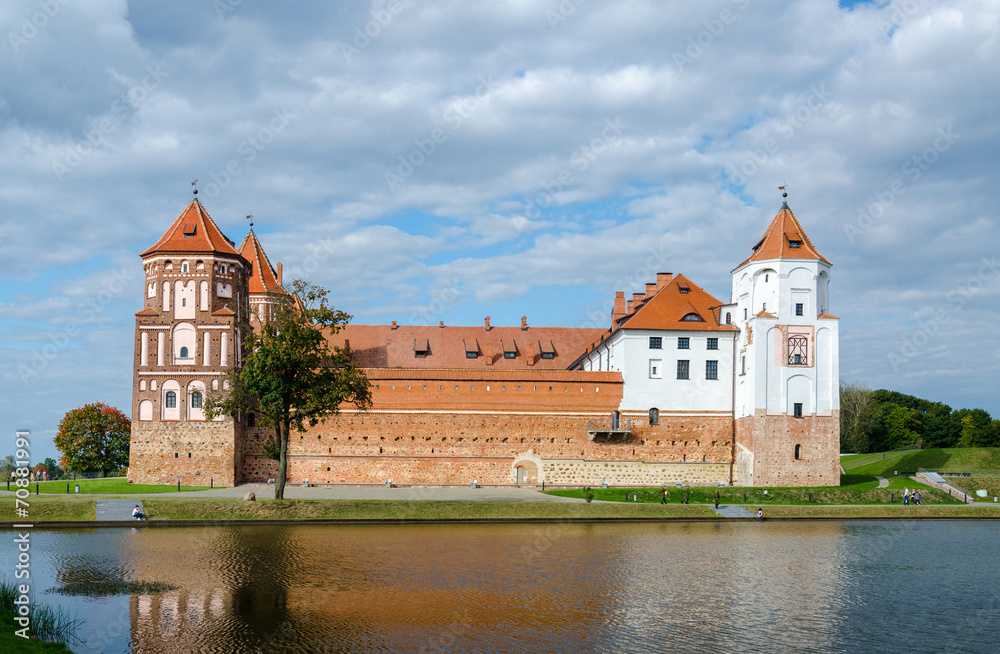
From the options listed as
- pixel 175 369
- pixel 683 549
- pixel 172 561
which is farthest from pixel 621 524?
pixel 175 369

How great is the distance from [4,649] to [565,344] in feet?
166

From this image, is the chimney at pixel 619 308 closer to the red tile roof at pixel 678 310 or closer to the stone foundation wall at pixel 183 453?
the red tile roof at pixel 678 310

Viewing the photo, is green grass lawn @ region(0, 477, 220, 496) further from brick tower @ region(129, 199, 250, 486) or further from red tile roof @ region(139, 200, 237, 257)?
red tile roof @ region(139, 200, 237, 257)

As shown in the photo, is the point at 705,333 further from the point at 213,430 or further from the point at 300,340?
the point at 213,430

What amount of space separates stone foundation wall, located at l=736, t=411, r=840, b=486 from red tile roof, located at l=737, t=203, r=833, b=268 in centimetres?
915

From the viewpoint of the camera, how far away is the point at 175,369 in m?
47.4

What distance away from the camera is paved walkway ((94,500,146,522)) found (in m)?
35.2

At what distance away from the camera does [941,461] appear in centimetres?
5562

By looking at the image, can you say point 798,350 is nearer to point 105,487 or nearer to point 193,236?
point 193,236

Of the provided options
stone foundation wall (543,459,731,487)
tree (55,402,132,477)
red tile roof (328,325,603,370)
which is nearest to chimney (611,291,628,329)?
red tile roof (328,325,603,370)

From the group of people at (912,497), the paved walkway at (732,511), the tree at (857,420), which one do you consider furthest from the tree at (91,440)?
the tree at (857,420)

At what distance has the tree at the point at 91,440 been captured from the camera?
56219mm

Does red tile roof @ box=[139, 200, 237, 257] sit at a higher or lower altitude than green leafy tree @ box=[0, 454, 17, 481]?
higher

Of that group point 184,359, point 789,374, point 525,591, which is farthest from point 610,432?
point 525,591
